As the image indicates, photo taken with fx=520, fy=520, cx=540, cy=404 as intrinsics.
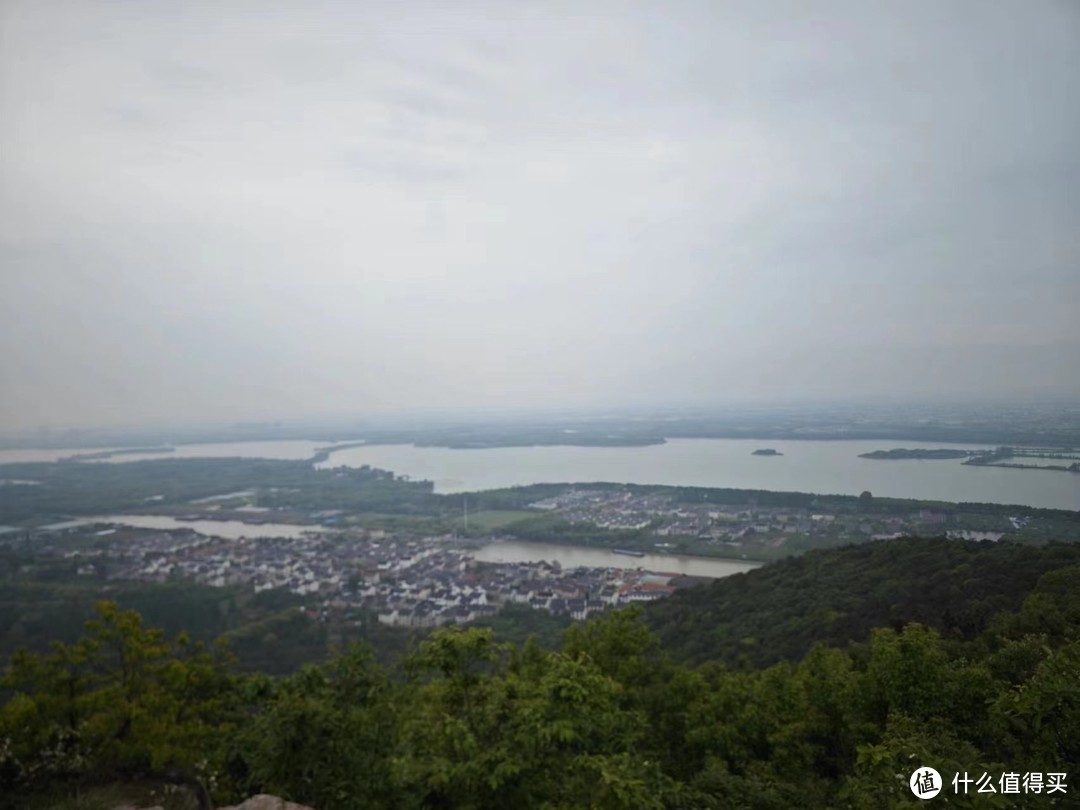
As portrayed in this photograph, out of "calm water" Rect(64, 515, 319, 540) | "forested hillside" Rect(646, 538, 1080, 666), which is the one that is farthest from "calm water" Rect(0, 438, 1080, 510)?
"calm water" Rect(64, 515, 319, 540)

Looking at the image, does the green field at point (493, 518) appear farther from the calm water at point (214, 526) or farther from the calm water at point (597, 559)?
the calm water at point (214, 526)

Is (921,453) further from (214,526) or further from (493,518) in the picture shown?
(214,526)

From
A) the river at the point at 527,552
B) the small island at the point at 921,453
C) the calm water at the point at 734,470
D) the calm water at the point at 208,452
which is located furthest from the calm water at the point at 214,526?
the small island at the point at 921,453

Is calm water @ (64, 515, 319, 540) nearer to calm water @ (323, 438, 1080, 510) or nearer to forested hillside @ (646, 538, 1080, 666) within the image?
calm water @ (323, 438, 1080, 510)

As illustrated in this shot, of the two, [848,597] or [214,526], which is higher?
[848,597]

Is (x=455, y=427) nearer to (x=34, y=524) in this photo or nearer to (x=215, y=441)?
(x=215, y=441)

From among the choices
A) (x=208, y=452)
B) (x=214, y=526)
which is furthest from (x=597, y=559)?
(x=208, y=452)

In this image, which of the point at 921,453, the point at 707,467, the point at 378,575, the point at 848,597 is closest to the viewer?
the point at 848,597
